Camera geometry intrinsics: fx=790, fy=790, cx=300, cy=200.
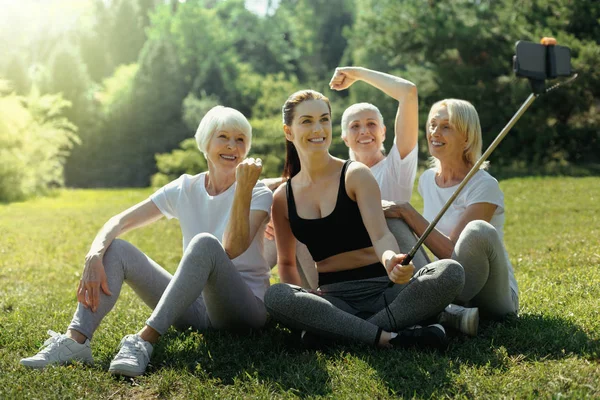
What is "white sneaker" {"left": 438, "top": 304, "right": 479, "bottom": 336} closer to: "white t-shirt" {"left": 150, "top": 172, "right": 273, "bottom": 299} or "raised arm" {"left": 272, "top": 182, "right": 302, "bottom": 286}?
"raised arm" {"left": 272, "top": 182, "right": 302, "bottom": 286}

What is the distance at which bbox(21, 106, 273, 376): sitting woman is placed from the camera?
391 cm

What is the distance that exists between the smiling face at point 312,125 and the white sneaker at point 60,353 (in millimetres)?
1534

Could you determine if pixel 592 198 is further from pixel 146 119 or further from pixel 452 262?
pixel 146 119

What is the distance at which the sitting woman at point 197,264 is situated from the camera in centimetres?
391

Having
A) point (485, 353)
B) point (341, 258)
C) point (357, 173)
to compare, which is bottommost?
point (485, 353)

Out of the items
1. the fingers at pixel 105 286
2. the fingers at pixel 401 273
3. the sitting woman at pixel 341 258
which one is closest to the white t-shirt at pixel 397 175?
the sitting woman at pixel 341 258

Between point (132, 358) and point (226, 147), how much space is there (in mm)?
1294

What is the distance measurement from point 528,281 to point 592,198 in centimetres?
633

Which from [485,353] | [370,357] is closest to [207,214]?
[370,357]

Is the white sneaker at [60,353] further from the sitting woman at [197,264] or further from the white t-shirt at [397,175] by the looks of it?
the white t-shirt at [397,175]

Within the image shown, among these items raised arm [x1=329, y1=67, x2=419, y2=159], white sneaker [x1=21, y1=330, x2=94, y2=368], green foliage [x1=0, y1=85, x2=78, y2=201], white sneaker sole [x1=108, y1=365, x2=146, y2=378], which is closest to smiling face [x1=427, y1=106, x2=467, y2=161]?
raised arm [x1=329, y1=67, x2=419, y2=159]

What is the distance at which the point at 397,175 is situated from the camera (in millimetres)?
4812

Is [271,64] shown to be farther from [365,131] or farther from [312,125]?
[312,125]

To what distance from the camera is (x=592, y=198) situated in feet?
38.4
